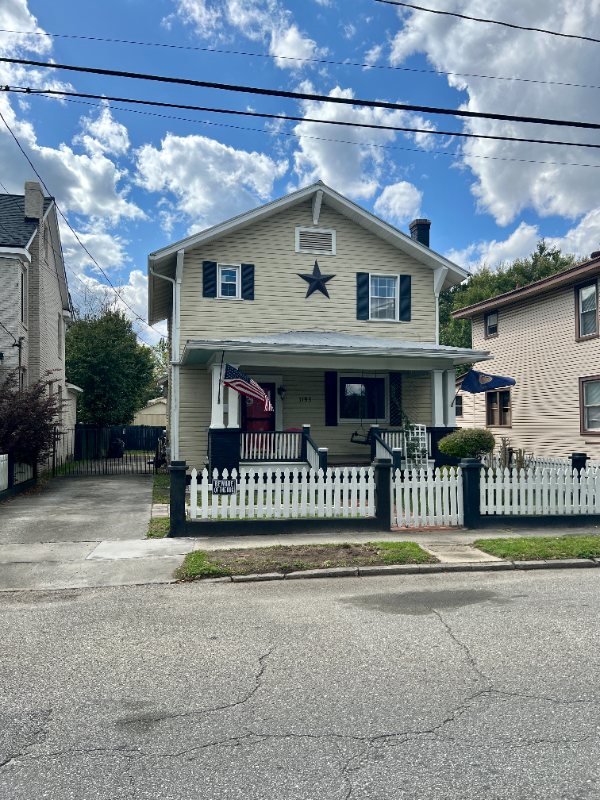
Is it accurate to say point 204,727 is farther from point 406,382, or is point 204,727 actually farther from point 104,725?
point 406,382

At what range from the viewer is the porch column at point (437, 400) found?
657 inches

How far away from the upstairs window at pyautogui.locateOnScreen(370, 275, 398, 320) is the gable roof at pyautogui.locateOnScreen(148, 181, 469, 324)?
1.16 metres

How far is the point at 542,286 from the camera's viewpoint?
21406mm

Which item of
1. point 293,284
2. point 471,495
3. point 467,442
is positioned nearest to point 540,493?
point 471,495

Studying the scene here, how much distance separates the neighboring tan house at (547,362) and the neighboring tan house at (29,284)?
54.9 ft

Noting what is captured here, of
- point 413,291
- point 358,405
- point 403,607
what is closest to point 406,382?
point 358,405

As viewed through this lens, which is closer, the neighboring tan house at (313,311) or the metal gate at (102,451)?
the neighboring tan house at (313,311)

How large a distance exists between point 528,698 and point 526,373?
67.5 feet

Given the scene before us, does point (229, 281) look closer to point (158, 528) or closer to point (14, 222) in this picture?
point (14, 222)

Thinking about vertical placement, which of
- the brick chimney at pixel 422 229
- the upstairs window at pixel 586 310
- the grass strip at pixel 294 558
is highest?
the brick chimney at pixel 422 229

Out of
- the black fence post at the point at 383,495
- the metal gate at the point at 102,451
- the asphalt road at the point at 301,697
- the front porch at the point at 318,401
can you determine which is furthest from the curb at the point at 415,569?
the metal gate at the point at 102,451

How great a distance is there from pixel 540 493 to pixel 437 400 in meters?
5.92

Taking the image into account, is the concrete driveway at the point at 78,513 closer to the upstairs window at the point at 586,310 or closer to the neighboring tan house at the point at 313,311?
the neighboring tan house at the point at 313,311

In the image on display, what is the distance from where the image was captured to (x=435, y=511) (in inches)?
432
